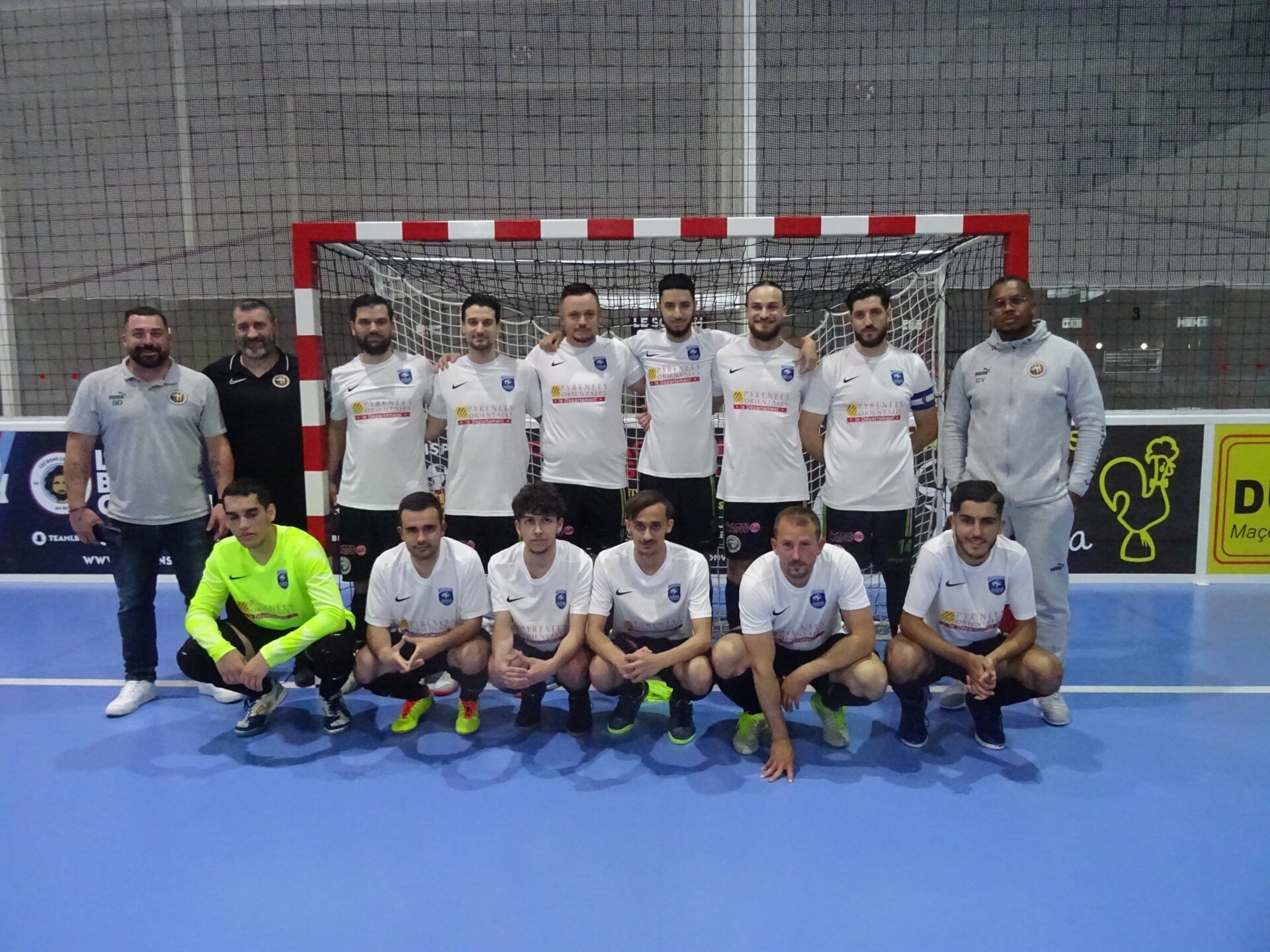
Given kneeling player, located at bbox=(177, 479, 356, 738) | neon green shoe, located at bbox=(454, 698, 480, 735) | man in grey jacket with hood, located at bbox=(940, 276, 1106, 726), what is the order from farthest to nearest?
man in grey jacket with hood, located at bbox=(940, 276, 1106, 726) → neon green shoe, located at bbox=(454, 698, 480, 735) → kneeling player, located at bbox=(177, 479, 356, 738)

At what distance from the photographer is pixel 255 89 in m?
9.12

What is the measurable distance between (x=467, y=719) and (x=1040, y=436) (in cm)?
298

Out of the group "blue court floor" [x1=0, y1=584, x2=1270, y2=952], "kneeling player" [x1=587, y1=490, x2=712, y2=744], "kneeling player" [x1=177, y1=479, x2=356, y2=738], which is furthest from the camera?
"kneeling player" [x1=177, y1=479, x2=356, y2=738]

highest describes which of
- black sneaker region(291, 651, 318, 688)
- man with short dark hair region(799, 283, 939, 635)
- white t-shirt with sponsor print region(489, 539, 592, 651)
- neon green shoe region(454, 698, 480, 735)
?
man with short dark hair region(799, 283, 939, 635)

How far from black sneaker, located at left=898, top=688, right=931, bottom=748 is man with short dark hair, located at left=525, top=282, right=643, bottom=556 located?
5.35ft

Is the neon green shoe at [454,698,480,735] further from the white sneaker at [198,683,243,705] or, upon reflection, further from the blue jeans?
the blue jeans

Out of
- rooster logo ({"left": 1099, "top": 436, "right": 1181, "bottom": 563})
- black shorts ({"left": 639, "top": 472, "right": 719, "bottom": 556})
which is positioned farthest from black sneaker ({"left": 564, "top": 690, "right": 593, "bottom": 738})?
rooster logo ({"left": 1099, "top": 436, "right": 1181, "bottom": 563})

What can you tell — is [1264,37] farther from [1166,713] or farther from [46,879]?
[46,879]

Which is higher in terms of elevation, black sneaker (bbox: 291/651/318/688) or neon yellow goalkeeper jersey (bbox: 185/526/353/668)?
neon yellow goalkeeper jersey (bbox: 185/526/353/668)

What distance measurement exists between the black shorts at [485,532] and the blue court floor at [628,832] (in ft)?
2.51

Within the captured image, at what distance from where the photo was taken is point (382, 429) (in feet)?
12.9

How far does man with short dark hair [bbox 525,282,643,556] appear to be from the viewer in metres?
3.94

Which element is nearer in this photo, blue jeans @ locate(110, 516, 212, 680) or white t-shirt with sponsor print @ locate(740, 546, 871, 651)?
white t-shirt with sponsor print @ locate(740, 546, 871, 651)

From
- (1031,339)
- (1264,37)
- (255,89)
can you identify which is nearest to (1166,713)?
(1031,339)
